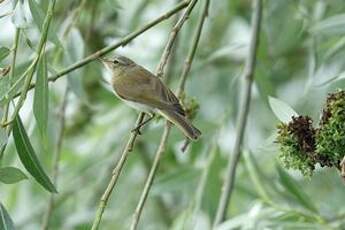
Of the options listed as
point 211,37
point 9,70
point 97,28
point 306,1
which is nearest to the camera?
point 9,70

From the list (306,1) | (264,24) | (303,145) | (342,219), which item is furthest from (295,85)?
(303,145)

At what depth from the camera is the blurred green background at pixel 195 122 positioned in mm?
2334

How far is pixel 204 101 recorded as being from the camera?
3.42 metres

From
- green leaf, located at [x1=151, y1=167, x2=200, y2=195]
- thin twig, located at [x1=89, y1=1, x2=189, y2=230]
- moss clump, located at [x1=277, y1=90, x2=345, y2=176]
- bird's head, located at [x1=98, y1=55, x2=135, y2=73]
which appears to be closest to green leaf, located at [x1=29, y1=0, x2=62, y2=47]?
thin twig, located at [x1=89, y1=1, x2=189, y2=230]

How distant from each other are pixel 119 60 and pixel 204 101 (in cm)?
113

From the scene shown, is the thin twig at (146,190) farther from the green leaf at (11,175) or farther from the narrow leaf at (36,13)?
the narrow leaf at (36,13)

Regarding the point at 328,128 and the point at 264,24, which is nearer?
the point at 328,128

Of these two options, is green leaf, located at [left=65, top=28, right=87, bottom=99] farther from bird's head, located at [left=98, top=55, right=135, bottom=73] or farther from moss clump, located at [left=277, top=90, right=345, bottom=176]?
moss clump, located at [left=277, top=90, right=345, bottom=176]

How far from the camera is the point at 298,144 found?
5.11 ft

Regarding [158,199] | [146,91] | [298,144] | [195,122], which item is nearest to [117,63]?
[146,91]

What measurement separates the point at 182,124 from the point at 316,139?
39cm

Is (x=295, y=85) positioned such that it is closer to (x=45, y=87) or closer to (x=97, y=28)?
(x=97, y=28)

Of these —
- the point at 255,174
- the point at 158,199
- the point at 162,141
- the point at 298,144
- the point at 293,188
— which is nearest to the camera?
the point at 298,144

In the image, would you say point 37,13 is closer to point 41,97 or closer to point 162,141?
point 41,97
